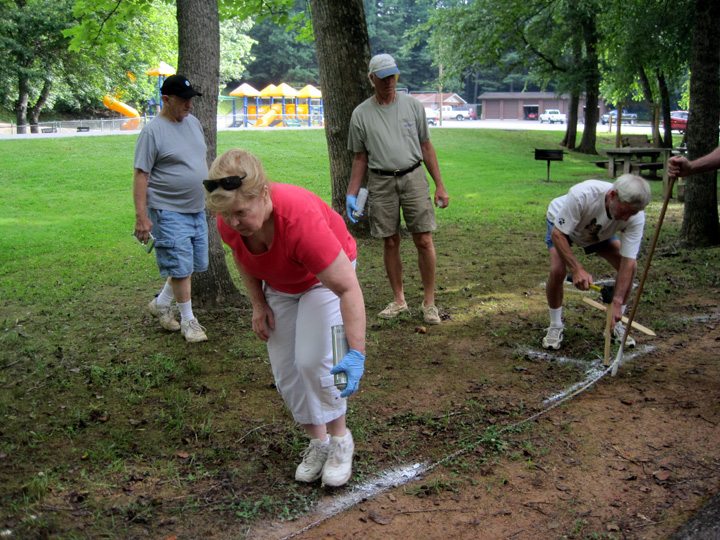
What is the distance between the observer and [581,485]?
315cm

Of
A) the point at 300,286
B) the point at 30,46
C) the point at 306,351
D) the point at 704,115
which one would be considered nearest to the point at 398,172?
the point at 300,286

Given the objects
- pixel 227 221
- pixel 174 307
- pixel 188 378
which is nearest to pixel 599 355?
pixel 188 378

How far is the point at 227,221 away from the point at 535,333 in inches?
133

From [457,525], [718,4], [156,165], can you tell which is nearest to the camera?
[457,525]

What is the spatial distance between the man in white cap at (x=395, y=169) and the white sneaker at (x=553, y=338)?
935 mm

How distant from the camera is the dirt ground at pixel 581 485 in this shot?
9.26 feet

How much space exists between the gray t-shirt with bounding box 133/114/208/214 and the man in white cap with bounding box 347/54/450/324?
4.15 feet

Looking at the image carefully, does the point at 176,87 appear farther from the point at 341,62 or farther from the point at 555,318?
the point at 341,62

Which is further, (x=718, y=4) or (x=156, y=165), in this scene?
(x=718, y=4)

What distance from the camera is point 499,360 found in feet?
15.5

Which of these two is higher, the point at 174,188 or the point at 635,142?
the point at 635,142

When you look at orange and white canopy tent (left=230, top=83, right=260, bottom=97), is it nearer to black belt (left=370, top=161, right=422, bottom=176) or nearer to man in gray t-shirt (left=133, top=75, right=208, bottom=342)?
black belt (left=370, top=161, right=422, bottom=176)

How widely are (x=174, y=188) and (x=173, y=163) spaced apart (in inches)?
7.0

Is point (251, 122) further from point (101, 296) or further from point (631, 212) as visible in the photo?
point (631, 212)
